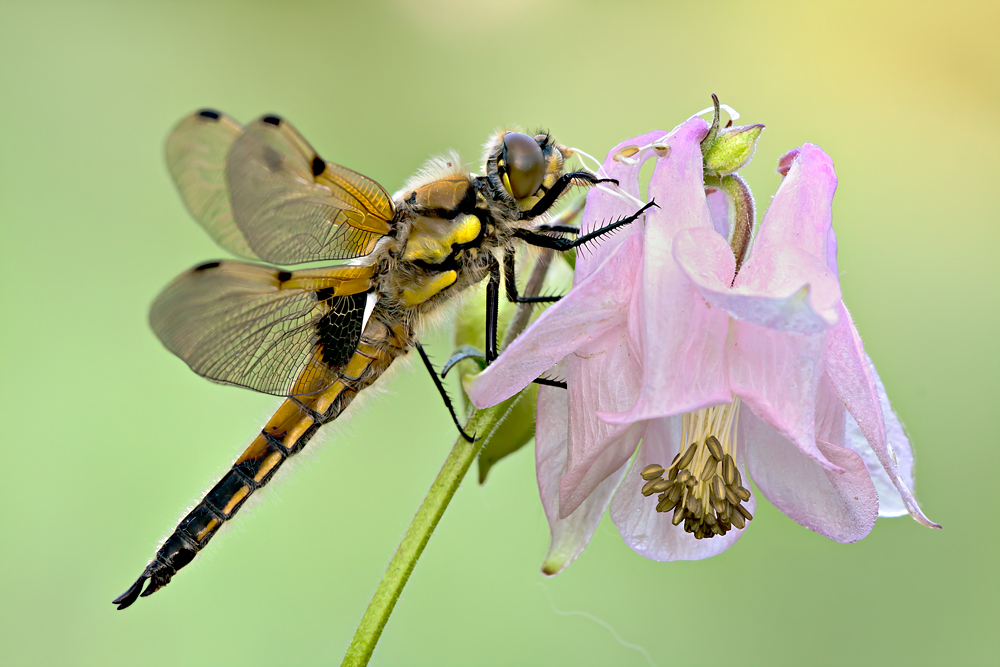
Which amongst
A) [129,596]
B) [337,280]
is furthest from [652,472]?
[129,596]

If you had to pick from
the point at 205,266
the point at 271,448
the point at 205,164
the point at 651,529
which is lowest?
the point at 651,529

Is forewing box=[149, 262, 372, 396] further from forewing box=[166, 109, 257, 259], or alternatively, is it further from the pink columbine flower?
the pink columbine flower

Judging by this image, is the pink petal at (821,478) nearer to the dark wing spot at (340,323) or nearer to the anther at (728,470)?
the anther at (728,470)

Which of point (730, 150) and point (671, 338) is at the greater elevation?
point (730, 150)

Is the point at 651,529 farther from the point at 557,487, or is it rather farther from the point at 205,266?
the point at 205,266

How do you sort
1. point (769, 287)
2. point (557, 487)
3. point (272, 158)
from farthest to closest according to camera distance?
point (272, 158)
point (557, 487)
point (769, 287)

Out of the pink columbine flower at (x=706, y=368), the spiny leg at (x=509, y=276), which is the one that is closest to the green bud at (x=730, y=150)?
the pink columbine flower at (x=706, y=368)

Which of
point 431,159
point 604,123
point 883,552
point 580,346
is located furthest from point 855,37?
point 580,346

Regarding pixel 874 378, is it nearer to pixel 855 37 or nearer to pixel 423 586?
pixel 423 586
